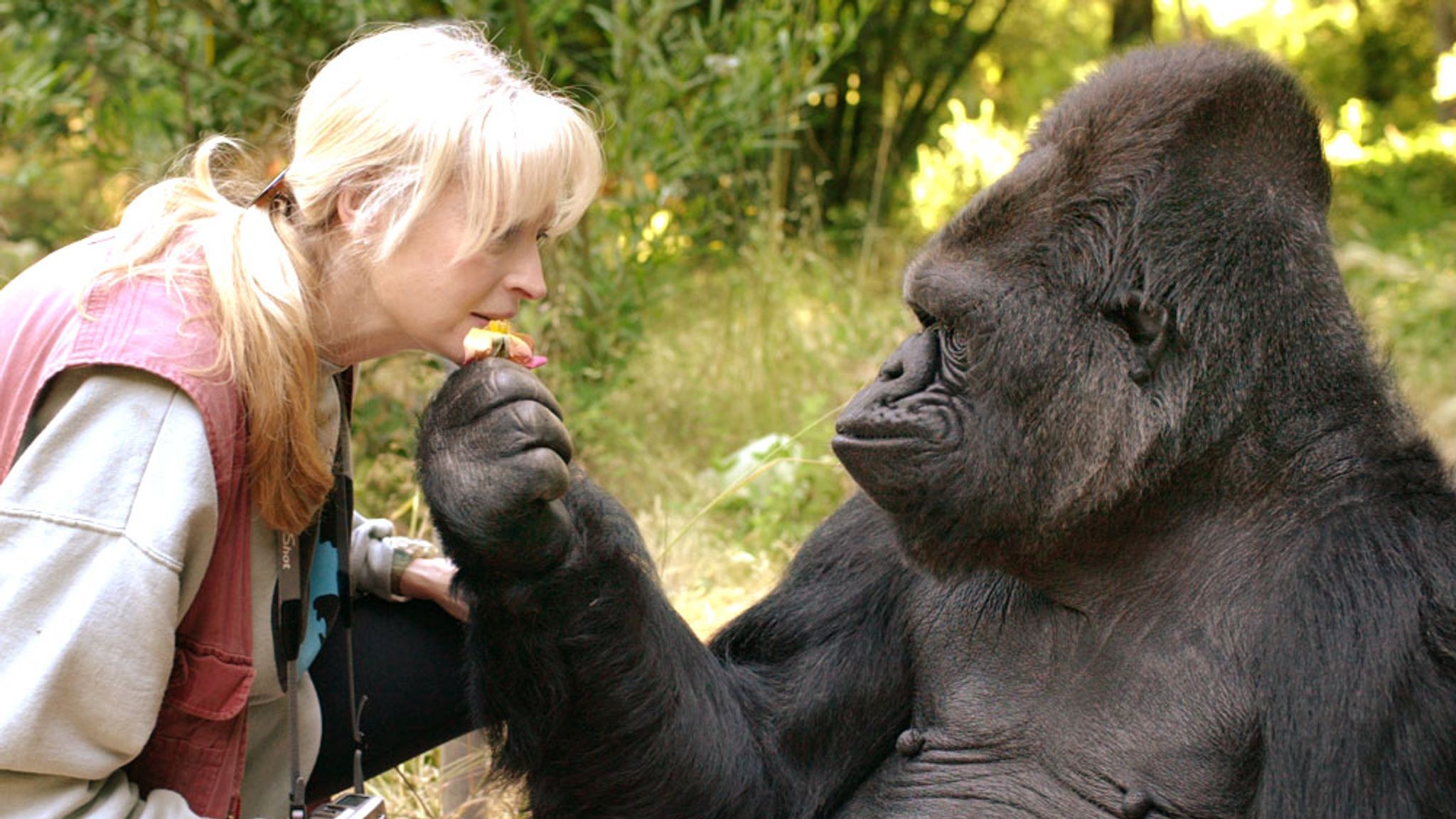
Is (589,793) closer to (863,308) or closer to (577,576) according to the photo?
(577,576)

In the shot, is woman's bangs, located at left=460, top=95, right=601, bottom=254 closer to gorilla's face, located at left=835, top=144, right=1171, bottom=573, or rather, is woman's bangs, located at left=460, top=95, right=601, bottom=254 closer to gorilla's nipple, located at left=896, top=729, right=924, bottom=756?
gorilla's face, located at left=835, top=144, right=1171, bottom=573

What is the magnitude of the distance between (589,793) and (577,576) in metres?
0.41

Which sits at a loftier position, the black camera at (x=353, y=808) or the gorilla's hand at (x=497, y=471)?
the gorilla's hand at (x=497, y=471)

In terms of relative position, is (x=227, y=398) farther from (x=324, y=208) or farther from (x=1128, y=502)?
(x=1128, y=502)

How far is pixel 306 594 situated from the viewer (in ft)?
7.89

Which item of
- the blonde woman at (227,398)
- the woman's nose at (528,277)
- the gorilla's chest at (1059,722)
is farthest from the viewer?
the woman's nose at (528,277)

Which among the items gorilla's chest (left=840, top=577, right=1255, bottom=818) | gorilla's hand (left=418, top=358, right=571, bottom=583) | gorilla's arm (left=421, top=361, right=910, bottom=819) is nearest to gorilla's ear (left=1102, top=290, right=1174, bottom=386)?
gorilla's chest (left=840, top=577, right=1255, bottom=818)

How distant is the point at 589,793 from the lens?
2568 mm

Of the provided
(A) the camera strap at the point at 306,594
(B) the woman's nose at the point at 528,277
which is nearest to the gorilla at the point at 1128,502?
(B) the woman's nose at the point at 528,277

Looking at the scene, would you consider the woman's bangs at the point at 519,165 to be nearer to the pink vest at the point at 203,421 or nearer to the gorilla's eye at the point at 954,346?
the pink vest at the point at 203,421

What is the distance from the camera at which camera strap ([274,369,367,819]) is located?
2320 mm

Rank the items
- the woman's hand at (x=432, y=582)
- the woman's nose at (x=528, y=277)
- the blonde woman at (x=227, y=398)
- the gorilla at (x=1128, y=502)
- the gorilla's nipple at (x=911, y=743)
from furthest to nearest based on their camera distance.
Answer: the woman's hand at (x=432, y=582) → the gorilla's nipple at (x=911, y=743) → the woman's nose at (x=528, y=277) → the gorilla at (x=1128, y=502) → the blonde woman at (x=227, y=398)

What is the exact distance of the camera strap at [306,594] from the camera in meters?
2.32

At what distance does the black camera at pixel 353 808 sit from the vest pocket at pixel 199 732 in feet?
0.77
